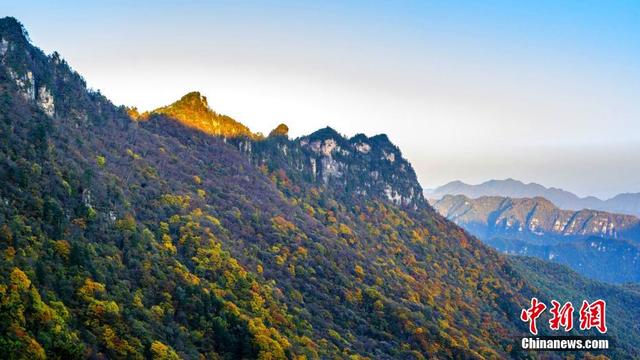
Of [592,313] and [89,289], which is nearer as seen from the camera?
[89,289]

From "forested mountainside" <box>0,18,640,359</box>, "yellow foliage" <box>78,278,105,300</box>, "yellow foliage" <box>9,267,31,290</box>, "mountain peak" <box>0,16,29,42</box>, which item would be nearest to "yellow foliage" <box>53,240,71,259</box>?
"forested mountainside" <box>0,18,640,359</box>

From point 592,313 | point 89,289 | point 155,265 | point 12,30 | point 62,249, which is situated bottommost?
point 592,313

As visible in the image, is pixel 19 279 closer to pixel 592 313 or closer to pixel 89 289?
pixel 89 289

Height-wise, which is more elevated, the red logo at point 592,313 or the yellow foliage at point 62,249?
the yellow foliage at point 62,249

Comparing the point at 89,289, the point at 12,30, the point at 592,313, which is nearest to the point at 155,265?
the point at 89,289

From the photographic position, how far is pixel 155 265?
109 metres

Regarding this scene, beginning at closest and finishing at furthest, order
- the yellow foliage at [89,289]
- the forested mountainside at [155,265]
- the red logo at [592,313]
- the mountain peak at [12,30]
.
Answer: the forested mountainside at [155,265]
the yellow foliage at [89,289]
the red logo at [592,313]
the mountain peak at [12,30]

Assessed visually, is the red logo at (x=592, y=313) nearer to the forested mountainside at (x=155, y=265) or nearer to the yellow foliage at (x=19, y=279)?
the forested mountainside at (x=155, y=265)

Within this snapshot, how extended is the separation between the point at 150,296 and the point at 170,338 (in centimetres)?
1140

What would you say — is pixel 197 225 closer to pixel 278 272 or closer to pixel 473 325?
pixel 278 272

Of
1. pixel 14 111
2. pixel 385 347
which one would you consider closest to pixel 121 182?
pixel 14 111

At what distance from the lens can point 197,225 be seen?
14012cm

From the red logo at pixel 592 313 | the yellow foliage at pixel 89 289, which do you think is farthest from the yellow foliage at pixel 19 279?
the red logo at pixel 592 313

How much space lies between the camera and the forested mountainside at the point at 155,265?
268 feet
